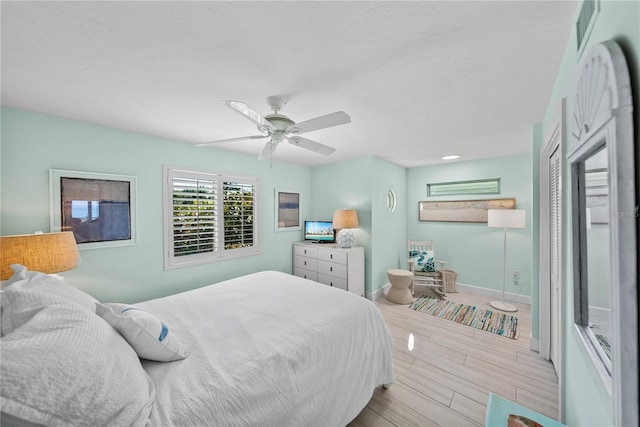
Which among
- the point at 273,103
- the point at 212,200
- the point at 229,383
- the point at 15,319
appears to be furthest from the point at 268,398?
the point at 212,200

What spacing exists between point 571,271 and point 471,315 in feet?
8.36

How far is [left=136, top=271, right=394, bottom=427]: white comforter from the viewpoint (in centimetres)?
107

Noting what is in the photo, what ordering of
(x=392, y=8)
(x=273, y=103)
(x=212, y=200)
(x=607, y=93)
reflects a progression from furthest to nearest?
(x=212, y=200)
(x=273, y=103)
(x=392, y=8)
(x=607, y=93)

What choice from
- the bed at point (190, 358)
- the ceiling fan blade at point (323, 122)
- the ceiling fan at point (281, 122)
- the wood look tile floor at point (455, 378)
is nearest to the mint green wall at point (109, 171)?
the bed at point (190, 358)

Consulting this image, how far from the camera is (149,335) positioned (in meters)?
1.19

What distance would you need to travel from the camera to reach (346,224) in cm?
381

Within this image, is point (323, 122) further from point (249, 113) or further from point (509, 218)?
point (509, 218)

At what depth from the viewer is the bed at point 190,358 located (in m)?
0.73

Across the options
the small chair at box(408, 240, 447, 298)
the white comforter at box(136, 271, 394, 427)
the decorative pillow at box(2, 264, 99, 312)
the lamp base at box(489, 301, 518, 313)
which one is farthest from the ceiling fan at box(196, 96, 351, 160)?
the lamp base at box(489, 301, 518, 313)

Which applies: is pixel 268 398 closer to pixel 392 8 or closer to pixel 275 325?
pixel 275 325

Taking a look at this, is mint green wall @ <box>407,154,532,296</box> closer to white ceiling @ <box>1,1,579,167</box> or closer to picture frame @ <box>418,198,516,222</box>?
picture frame @ <box>418,198,516,222</box>

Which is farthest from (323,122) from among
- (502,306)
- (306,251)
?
(502,306)

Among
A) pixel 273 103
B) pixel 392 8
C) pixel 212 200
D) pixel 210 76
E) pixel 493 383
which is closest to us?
pixel 392 8

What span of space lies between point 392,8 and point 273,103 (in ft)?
3.54
